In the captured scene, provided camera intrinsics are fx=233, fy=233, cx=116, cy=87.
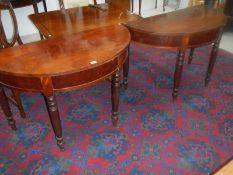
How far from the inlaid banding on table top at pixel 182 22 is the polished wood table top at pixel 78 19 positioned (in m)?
0.19

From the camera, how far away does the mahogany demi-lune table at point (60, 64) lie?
1340 mm

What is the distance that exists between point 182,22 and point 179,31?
9.3 inches

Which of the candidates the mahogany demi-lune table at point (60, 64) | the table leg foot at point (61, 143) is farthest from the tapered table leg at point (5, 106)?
the table leg foot at point (61, 143)

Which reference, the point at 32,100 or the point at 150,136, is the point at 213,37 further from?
the point at 32,100

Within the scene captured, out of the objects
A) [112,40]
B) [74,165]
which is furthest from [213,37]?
[74,165]

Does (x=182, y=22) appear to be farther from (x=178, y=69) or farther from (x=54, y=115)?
(x=54, y=115)

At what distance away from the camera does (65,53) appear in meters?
1.50

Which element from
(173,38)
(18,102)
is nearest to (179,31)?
(173,38)

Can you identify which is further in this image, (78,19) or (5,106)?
(78,19)

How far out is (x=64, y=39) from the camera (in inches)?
66.7

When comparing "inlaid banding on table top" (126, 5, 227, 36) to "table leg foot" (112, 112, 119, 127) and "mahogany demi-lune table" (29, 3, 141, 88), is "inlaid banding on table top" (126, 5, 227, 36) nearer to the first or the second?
"mahogany demi-lune table" (29, 3, 141, 88)

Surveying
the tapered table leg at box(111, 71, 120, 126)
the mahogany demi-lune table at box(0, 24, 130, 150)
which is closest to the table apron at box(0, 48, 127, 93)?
the mahogany demi-lune table at box(0, 24, 130, 150)

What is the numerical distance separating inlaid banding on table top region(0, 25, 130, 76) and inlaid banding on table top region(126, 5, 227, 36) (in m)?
0.27

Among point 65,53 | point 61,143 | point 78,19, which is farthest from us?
point 78,19
